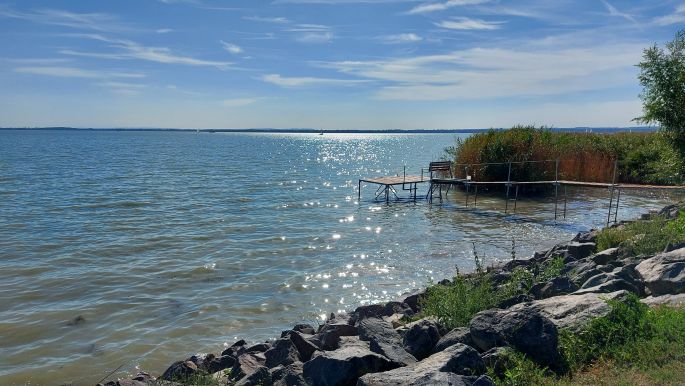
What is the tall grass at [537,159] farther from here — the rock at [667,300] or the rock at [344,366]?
the rock at [344,366]

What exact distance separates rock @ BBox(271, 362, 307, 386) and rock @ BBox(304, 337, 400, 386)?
0.10 m

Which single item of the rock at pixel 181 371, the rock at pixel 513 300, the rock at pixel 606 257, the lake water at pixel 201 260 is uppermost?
the rock at pixel 513 300

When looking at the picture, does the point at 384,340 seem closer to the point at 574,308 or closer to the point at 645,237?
the point at 574,308

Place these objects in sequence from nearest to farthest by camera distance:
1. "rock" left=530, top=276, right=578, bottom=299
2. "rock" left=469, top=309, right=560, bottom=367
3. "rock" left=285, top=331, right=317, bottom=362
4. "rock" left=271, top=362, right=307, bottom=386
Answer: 1. "rock" left=469, top=309, right=560, bottom=367
2. "rock" left=271, top=362, right=307, bottom=386
3. "rock" left=285, top=331, right=317, bottom=362
4. "rock" left=530, top=276, right=578, bottom=299

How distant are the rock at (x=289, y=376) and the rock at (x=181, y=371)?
136 cm

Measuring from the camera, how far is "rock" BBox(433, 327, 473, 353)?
20.3ft

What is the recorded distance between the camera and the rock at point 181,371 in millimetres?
7367

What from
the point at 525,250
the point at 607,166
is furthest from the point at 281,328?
the point at 607,166

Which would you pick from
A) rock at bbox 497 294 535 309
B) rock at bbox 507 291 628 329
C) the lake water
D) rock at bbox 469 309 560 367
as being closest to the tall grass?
the lake water

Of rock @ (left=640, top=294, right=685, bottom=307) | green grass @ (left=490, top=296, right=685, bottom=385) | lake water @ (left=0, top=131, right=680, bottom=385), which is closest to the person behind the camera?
green grass @ (left=490, top=296, right=685, bottom=385)

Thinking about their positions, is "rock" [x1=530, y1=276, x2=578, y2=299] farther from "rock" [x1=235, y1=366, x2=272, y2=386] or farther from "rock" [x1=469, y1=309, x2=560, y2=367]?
"rock" [x1=235, y1=366, x2=272, y2=386]

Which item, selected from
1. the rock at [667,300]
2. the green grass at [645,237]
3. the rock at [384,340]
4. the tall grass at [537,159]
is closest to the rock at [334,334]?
the rock at [384,340]

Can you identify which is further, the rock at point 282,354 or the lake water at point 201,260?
the lake water at point 201,260

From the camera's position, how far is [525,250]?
666 inches
